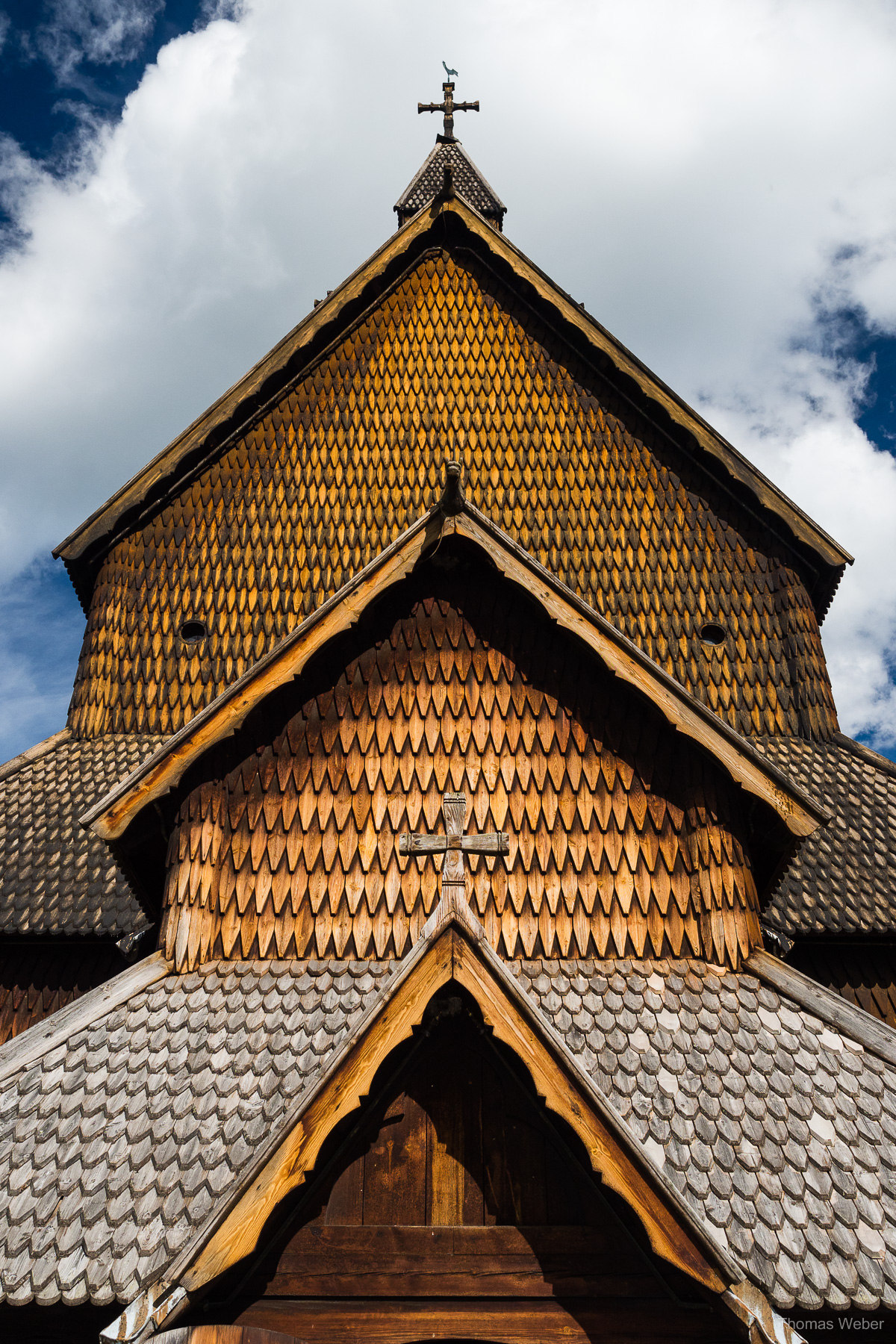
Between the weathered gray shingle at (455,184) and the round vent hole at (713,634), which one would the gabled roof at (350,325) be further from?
the weathered gray shingle at (455,184)

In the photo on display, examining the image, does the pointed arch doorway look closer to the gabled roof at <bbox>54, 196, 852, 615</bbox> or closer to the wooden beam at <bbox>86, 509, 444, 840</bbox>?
the wooden beam at <bbox>86, 509, 444, 840</bbox>

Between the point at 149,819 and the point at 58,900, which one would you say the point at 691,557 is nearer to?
the point at 149,819

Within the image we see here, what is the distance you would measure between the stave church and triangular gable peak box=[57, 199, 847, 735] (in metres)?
0.06

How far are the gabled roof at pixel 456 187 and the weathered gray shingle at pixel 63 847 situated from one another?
13.7 meters

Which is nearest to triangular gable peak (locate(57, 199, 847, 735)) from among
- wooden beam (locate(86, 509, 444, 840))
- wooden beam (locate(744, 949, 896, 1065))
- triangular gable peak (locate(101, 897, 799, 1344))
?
wooden beam (locate(86, 509, 444, 840))

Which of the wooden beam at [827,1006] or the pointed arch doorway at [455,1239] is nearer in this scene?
the pointed arch doorway at [455,1239]

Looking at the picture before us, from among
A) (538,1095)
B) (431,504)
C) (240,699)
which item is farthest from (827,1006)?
(431,504)

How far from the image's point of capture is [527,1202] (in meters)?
4.32

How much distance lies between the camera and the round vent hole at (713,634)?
9617mm

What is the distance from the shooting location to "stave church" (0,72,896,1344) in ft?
13.3

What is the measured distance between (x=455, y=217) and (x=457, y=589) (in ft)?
25.7

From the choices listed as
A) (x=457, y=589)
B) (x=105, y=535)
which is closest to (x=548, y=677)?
(x=457, y=589)

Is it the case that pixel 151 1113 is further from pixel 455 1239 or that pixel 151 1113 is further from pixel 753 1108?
pixel 753 1108

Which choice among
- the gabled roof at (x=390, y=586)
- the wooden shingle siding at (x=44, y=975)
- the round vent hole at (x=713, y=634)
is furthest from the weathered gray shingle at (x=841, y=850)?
the wooden shingle siding at (x=44, y=975)
